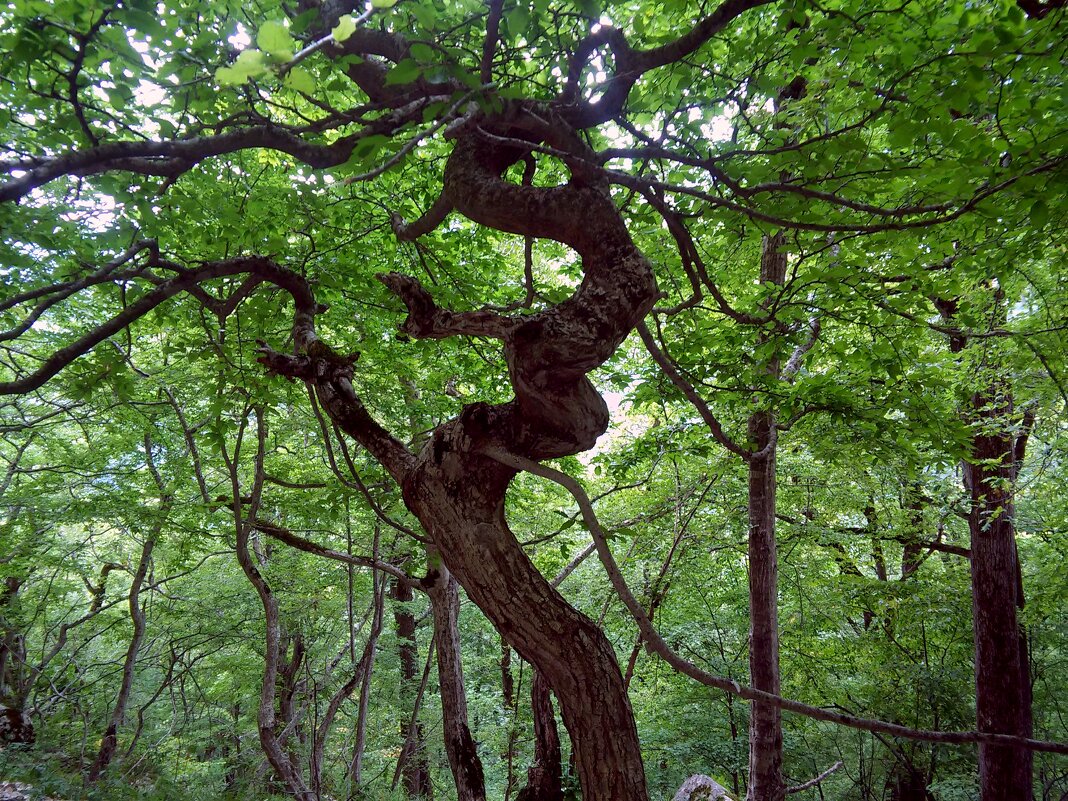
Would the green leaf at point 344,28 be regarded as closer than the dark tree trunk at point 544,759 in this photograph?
Yes

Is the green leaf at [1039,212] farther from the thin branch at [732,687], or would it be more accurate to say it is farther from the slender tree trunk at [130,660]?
the slender tree trunk at [130,660]

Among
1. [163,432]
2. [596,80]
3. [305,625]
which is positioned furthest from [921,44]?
[305,625]

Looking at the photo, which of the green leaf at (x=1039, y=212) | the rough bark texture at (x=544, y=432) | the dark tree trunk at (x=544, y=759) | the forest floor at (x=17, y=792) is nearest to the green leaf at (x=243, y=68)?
the rough bark texture at (x=544, y=432)

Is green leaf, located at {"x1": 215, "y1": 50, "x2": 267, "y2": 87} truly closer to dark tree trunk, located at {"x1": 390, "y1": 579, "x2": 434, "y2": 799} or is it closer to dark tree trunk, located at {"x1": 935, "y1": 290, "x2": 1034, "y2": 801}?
dark tree trunk, located at {"x1": 390, "y1": 579, "x2": 434, "y2": 799}

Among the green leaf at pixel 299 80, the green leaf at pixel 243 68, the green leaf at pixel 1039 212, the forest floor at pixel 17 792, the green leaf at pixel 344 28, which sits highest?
the green leaf at pixel 1039 212

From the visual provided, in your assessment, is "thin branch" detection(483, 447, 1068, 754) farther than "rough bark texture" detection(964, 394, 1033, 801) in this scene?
No

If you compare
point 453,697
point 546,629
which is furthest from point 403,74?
point 453,697

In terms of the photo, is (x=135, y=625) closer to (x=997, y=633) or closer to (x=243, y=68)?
(x=243, y=68)

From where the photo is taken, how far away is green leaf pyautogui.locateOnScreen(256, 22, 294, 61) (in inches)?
32.2

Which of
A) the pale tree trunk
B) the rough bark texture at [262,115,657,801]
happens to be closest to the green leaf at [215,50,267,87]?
the rough bark texture at [262,115,657,801]

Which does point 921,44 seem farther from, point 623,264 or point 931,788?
point 931,788

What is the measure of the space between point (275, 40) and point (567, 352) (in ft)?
3.87

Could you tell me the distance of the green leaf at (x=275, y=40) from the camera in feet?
2.68

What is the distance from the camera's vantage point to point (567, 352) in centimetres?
186
